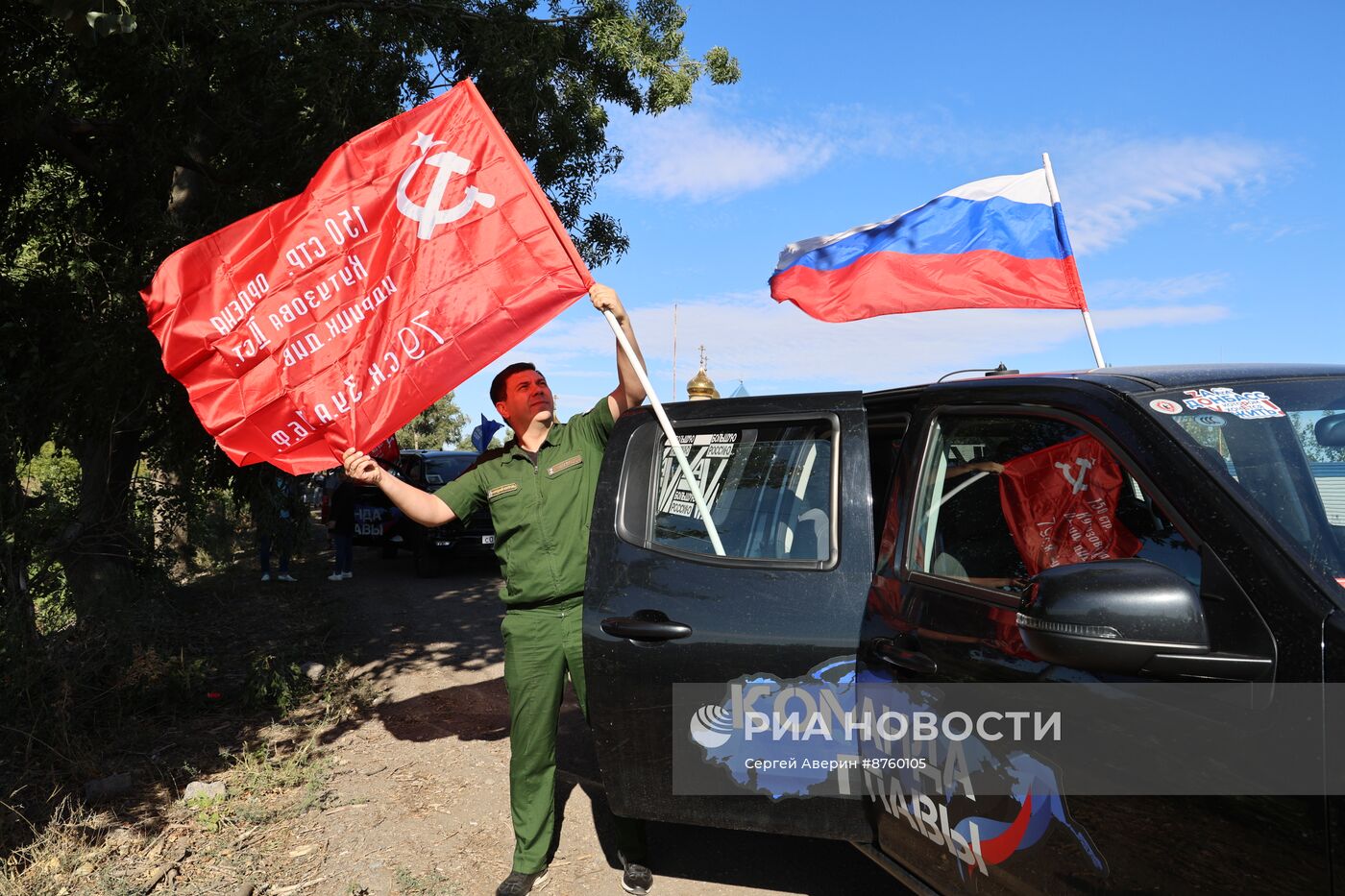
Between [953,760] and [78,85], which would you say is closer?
[953,760]

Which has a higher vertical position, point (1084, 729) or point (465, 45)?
point (465, 45)

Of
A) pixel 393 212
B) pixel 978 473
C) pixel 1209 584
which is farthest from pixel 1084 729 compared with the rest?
pixel 393 212

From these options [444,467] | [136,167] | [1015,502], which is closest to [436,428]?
A: [444,467]

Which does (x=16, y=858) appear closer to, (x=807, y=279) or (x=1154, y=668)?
(x=1154, y=668)

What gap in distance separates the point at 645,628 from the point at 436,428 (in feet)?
164

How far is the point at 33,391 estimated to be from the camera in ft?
20.9

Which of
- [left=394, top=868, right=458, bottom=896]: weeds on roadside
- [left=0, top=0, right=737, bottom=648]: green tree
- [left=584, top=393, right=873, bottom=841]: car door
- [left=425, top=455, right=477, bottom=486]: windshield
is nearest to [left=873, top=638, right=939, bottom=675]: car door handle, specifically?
[left=584, top=393, right=873, bottom=841]: car door

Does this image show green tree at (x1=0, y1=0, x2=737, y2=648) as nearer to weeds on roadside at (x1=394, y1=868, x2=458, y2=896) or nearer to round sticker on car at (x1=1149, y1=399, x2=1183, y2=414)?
weeds on roadside at (x1=394, y1=868, x2=458, y2=896)

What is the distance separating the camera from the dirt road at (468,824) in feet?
12.1

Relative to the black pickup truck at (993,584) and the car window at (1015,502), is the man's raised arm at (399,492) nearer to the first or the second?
the black pickup truck at (993,584)

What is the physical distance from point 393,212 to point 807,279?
2.72 m

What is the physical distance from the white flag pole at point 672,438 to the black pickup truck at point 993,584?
0.05 metres

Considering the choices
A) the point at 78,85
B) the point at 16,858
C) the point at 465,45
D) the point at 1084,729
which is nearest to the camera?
the point at 1084,729

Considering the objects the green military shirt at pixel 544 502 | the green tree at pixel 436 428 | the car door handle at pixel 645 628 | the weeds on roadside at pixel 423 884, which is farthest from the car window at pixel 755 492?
the green tree at pixel 436 428
